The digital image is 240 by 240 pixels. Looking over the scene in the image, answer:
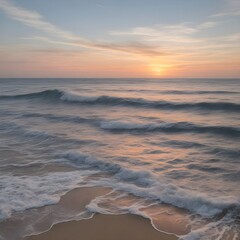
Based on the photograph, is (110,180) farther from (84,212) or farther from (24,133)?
(24,133)

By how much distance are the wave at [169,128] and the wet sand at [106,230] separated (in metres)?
8.49

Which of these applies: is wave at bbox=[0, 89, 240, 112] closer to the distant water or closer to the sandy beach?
the distant water

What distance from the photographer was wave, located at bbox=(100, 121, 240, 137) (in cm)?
1344

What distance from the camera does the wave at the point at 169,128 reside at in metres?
13.4

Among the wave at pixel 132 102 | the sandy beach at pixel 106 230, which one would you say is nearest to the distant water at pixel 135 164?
the sandy beach at pixel 106 230

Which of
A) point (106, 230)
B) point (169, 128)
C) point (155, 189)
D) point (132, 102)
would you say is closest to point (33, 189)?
point (106, 230)

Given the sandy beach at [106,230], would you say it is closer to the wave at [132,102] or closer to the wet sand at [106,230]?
the wet sand at [106,230]

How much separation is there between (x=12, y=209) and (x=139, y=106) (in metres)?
18.5

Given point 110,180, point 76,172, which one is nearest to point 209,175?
point 110,180

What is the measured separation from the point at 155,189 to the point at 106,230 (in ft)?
6.85

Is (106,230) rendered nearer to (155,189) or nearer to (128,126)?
(155,189)

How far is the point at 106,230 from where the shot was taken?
532 cm

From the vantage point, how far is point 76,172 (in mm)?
8453

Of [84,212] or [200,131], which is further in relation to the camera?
[200,131]
